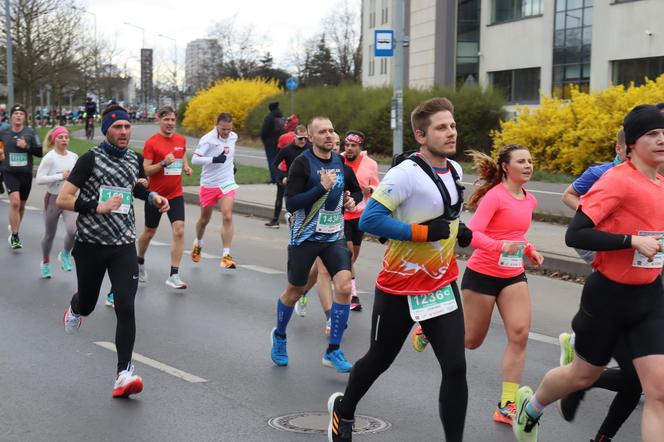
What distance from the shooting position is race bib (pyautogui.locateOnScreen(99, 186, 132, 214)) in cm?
669

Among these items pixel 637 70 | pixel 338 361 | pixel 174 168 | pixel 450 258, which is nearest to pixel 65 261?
pixel 174 168

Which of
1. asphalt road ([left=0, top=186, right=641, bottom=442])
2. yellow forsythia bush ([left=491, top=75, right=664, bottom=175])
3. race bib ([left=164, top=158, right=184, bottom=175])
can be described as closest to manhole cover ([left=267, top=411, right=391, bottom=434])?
asphalt road ([left=0, top=186, right=641, bottom=442])

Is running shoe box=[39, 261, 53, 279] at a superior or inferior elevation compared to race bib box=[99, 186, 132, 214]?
inferior

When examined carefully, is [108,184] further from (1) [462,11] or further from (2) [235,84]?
(2) [235,84]

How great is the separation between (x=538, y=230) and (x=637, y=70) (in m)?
21.3

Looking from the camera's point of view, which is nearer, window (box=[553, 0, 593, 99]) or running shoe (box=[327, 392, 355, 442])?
running shoe (box=[327, 392, 355, 442])

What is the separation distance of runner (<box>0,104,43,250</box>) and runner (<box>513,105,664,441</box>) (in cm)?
1008

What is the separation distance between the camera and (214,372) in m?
7.14

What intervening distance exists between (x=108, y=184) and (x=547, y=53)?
114 ft

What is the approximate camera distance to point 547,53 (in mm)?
39281

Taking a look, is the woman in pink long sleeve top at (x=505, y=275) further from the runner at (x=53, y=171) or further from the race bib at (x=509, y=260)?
the runner at (x=53, y=171)

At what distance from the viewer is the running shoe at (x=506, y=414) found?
233 inches

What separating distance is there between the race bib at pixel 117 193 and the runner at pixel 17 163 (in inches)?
277

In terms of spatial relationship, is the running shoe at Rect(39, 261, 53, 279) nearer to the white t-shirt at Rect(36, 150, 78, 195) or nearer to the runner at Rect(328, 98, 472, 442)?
the white t-shirt at Rect(36, 150, 78, 195)
